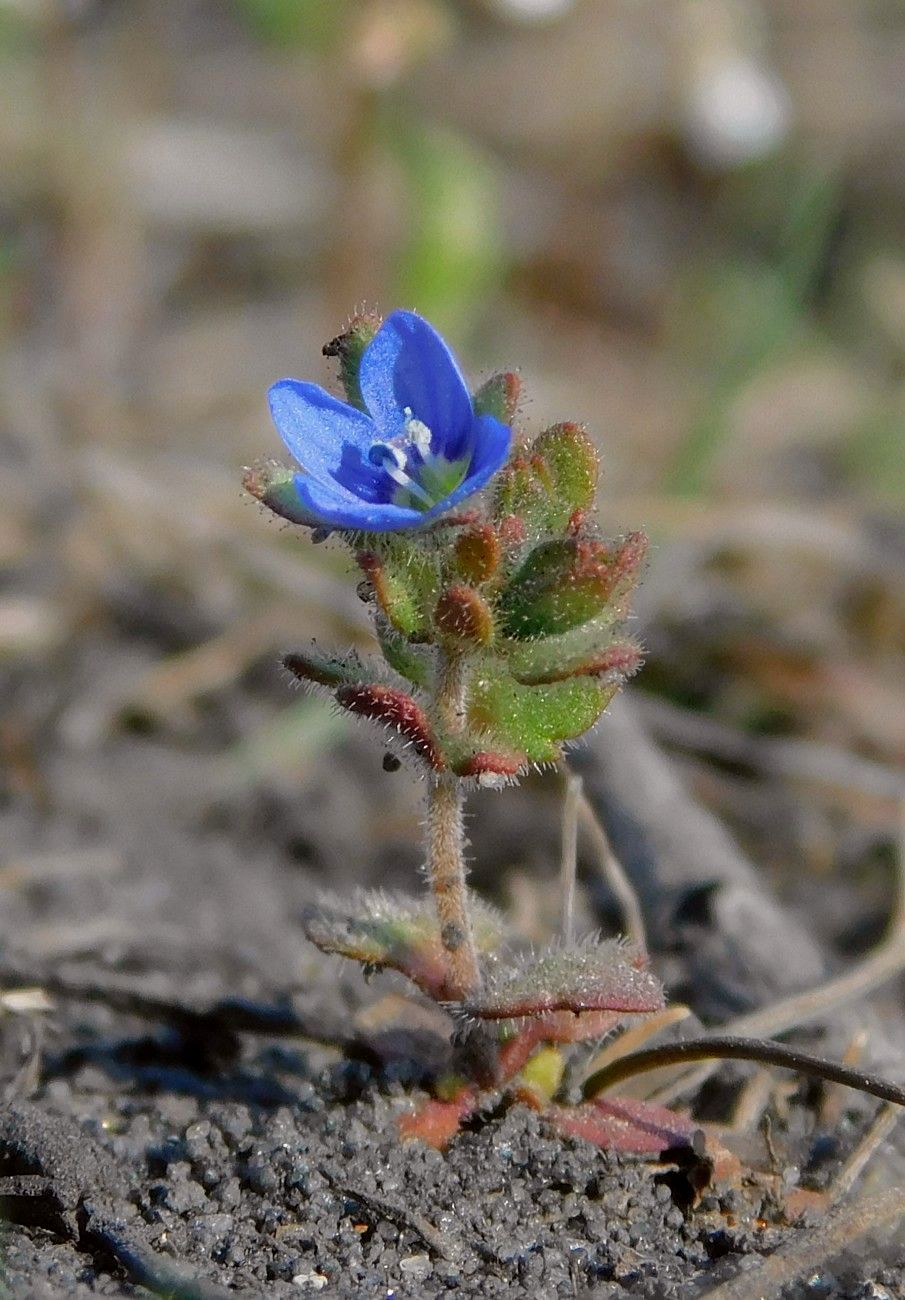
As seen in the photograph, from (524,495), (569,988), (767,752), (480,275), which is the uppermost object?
(480,275)

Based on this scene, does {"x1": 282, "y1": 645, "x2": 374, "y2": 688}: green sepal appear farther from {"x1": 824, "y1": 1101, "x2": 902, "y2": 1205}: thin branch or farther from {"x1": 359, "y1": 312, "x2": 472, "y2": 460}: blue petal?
{"x1": 824, "y1": 1101, "x2": 902, "y2": 1205}: thin branch

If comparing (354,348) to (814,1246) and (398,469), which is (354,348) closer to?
(398,469)

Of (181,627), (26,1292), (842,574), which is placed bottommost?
(26,1292)

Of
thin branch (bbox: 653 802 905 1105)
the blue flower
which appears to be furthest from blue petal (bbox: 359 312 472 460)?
thin branch (bbox: 653 802 905 1105)

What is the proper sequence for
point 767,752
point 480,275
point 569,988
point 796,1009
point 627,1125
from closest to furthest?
point 569,988 < point 627,1125 < point 796,1009 < point 767,752 < point 480,275

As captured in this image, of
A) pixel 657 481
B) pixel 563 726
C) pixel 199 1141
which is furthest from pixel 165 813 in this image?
pixel 657 481

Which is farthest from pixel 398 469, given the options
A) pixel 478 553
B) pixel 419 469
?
pixel 478 553

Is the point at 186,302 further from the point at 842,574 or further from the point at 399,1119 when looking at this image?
the point at 399,1119
